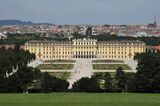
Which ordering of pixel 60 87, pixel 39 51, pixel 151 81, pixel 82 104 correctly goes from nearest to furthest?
pixel 82 104 → pixel 151 81 → pixel 60 87 → pixel 39 51

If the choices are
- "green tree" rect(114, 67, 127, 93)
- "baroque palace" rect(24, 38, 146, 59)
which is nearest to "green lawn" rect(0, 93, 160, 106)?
"green tree" rect(114, 67, 127, 93)

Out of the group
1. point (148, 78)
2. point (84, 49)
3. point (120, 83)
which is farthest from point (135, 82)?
point (84, 49)

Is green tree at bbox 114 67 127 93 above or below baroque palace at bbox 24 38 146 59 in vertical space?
above

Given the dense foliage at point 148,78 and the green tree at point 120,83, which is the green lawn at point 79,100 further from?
the green tree at point 120,83

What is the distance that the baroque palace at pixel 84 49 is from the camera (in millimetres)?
75562

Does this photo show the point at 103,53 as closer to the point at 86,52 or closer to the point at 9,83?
Answer: the point at 86,52

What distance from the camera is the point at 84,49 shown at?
76.9 metres

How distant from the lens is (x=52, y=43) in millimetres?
76875

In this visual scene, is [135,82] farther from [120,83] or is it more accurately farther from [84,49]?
[84,49]

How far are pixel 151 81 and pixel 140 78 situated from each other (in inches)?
23.6

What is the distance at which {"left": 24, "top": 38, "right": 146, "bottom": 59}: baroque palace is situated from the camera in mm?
75562

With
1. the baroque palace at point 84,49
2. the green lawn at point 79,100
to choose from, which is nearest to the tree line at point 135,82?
the green lawn at point 79,100

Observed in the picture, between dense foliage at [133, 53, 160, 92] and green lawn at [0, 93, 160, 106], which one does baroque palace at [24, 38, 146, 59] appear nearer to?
dense foliage at [133, 53, 160, 92]

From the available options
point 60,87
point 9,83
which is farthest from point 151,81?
point 9,83
